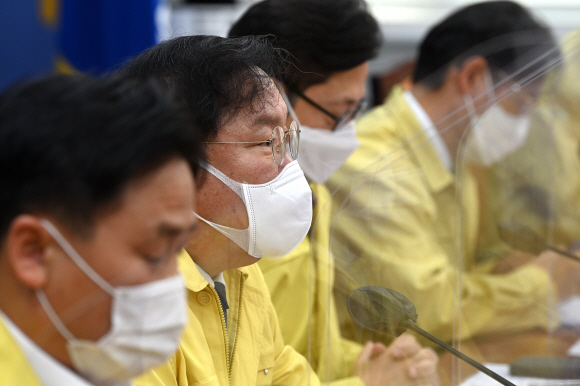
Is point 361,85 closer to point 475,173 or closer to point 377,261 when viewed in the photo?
point 475,173

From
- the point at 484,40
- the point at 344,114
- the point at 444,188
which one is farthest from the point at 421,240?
the point at 484,40

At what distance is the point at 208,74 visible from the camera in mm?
1242

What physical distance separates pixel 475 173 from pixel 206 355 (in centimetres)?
122

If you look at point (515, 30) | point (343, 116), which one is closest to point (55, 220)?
point (343, 116)

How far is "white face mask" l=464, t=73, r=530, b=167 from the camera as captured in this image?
6.98ft

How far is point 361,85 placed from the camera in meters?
2.06

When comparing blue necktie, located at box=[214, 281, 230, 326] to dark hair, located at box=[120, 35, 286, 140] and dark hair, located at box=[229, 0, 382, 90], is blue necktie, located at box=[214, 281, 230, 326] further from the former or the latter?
dark hair, located at box=[229, 0, 382, 90]

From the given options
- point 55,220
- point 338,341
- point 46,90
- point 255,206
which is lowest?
point 338,341

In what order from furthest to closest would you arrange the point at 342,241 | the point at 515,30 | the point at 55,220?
1. the point at 515,30
2. the point at 342,241
3. the point at 55,220

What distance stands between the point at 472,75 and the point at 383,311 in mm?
1547

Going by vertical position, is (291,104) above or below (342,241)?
above

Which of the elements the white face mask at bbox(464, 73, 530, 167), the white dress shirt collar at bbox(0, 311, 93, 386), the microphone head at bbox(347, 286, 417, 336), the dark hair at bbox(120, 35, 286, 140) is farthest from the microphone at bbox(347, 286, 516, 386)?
the white face mask at bbox(464, 73, 530, 167)

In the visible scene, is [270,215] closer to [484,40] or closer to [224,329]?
[224,329]

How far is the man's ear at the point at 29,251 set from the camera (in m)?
0.74
